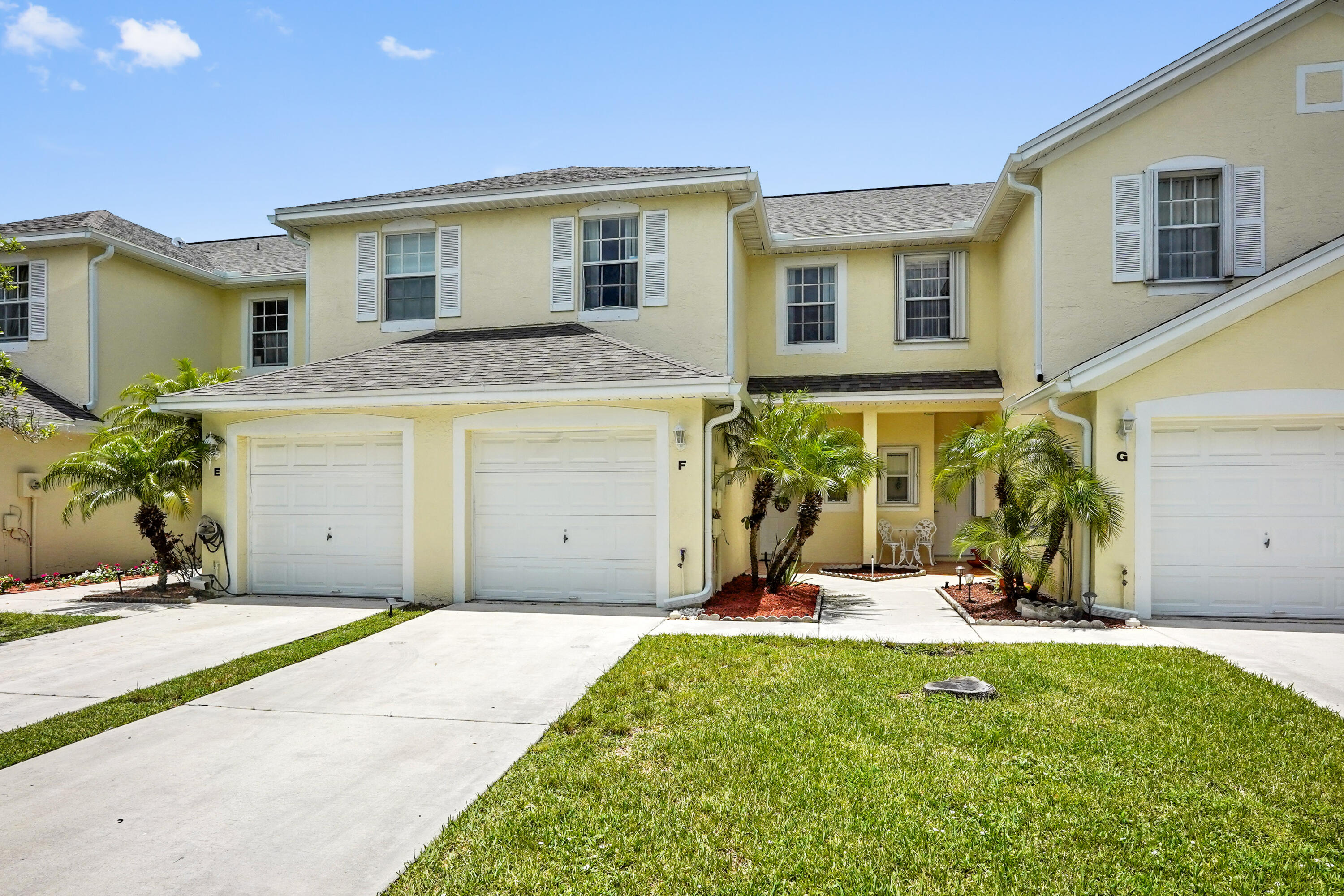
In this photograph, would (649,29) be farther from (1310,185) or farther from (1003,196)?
(1310,185)

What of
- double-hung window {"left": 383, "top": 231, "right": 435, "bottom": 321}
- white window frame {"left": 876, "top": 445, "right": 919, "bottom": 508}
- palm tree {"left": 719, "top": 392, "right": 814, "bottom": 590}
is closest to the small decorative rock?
palm tree {"left": 719, "top": 392, "right": 814, "bottom": 590}

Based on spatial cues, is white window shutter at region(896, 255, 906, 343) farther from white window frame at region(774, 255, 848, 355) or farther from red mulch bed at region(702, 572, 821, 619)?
red mulch bed at region(702, 572, 821, 619)

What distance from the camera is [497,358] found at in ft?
37.4

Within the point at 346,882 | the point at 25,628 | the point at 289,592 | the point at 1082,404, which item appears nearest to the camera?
the point at 346,882

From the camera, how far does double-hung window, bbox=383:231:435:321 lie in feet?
44.3

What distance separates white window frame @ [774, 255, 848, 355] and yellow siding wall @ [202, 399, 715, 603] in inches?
195

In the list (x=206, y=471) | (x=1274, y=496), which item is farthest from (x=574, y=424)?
(x=1274, y=496)

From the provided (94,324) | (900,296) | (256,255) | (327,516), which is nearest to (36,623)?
(327,516)

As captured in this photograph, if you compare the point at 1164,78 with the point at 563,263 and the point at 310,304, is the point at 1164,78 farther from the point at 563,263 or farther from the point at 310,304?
the point at 310,304

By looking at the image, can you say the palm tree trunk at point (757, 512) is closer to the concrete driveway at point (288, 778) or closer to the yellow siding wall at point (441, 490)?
the yellow siding wall at point (441, 490)

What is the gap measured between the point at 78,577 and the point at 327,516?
555cm

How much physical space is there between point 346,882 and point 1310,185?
1394 cm

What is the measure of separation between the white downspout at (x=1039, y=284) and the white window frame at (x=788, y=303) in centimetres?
360

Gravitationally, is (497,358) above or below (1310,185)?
below
